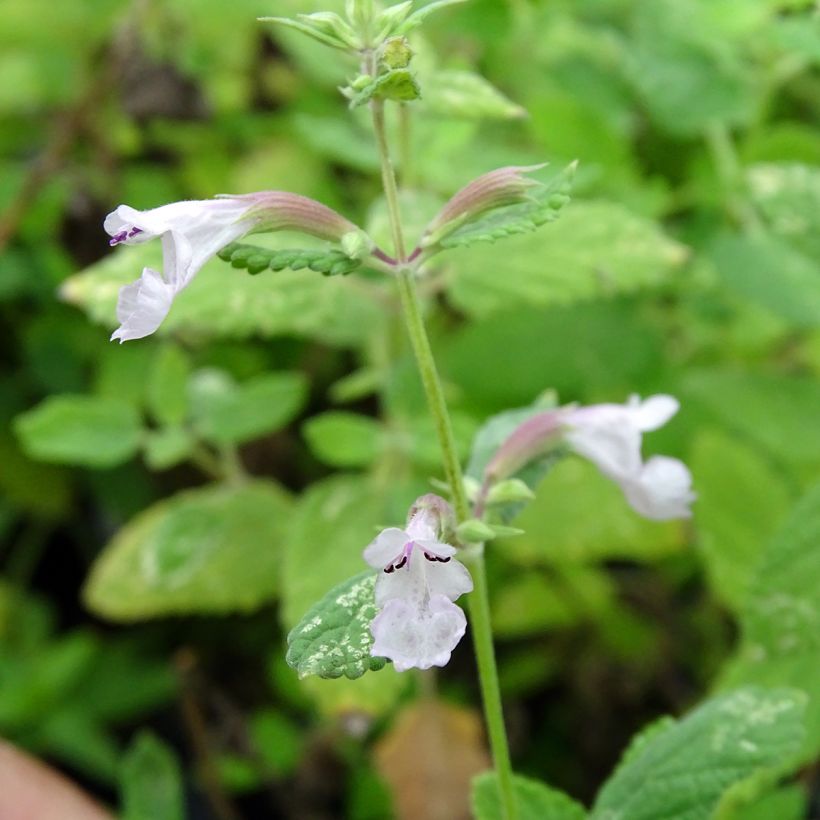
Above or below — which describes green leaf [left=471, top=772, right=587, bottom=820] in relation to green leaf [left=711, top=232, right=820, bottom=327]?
below

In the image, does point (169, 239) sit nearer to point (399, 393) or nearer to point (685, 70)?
point (399, 393)

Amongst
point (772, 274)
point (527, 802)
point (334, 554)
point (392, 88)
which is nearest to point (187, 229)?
point (392, 88)

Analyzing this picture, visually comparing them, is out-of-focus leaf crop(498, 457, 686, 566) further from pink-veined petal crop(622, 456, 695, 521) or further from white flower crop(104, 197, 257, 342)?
white flower crop(104, 197, 257, 342)

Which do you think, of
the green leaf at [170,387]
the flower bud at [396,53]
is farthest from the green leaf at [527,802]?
the green leaf at [170,387]

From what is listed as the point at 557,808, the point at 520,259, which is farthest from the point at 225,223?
the point at 520,259

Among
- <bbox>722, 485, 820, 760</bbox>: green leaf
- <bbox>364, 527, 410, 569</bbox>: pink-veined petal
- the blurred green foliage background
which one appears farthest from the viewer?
the blurred green foliage background

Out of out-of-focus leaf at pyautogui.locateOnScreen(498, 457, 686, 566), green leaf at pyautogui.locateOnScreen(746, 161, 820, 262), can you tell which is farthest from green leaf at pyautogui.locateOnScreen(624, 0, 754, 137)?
out-of-focus leaf at pyautogui.locateOnScreen(498, 457, 686, 566)

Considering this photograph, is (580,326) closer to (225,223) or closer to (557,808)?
(557,808)
